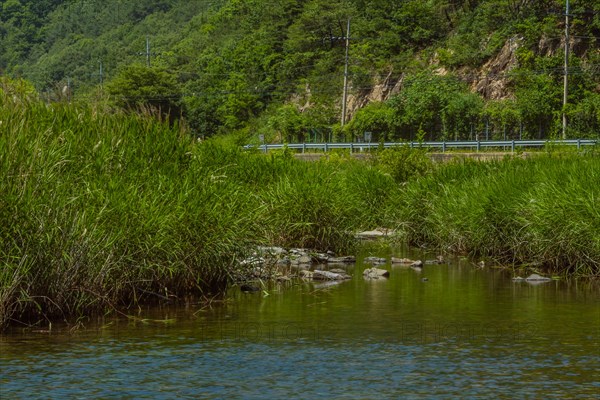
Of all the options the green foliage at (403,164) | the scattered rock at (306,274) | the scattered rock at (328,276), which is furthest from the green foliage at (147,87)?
the scattered rock at (328,276)

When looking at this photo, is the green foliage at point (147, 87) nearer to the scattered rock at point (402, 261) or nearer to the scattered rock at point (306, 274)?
the scattered rock at point (402, 261)

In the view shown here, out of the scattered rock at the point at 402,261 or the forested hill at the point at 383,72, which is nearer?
the scattered rock at the point at 402,261

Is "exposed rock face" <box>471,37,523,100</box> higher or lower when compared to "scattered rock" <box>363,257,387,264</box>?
higher

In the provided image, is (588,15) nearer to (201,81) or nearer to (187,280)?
(201,81)

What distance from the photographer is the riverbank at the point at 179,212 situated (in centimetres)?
1265

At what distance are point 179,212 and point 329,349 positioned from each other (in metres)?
3.97

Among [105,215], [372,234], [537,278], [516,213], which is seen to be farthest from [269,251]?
[372,234]

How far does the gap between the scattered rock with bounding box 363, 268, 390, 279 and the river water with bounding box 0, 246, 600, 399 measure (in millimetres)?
1858

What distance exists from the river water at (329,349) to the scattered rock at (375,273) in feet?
6.10

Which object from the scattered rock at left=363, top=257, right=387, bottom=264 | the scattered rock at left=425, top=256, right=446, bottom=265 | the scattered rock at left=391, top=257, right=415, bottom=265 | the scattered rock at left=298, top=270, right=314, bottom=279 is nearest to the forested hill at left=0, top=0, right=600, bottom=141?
the scattered rock at left=363, top=257, right=387, bottom=264

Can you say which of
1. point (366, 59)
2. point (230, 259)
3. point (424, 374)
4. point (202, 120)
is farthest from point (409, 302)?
point (202, 120)

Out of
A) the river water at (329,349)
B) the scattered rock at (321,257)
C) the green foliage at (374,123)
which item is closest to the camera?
the river water at (329,349)

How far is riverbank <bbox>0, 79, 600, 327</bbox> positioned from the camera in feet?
41.5

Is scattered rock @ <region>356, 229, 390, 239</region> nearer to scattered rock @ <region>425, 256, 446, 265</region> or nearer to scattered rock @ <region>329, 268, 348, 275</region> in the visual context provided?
scattered rock @ <region>425, 256, 446, 265</region>
